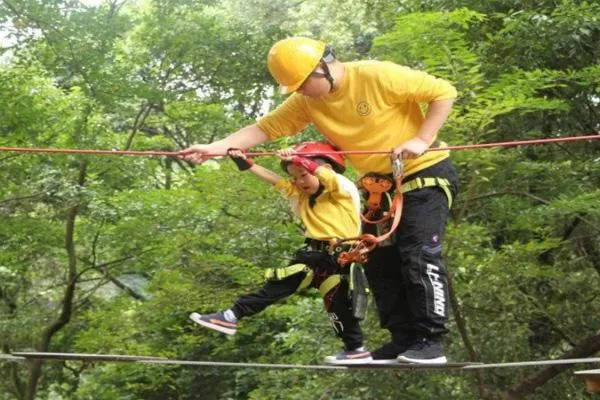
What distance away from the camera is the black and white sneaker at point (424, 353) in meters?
3.30

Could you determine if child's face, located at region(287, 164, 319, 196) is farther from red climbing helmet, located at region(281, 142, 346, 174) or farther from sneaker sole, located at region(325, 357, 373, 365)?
sneaker sole, located at region(325, 357, 373, 365)

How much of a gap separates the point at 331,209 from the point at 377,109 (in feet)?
1.53

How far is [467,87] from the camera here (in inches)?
227

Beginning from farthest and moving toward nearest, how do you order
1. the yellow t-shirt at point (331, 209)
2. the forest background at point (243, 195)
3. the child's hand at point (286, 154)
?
1. the forest background at point (243, 195)
2. the yellow t-shirt at point (331, 209)
3. the child's hand at point (286, 154)

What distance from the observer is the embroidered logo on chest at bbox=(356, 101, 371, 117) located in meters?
3.24

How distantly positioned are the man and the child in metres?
0.10

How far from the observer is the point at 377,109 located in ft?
10.6

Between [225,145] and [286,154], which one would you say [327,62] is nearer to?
[286,154]

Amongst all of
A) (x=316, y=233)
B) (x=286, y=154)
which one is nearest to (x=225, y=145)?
(x=286, y=154)

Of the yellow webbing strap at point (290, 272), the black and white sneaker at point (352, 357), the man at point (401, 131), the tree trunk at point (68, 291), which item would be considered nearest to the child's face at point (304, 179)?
the man at point (401, 131)

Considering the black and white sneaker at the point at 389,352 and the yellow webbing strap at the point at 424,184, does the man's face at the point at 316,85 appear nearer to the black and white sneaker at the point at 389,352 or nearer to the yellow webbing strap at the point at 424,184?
the yellow webbing strap at the point at 424,184

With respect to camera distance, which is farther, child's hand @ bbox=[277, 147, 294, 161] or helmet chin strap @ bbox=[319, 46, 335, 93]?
child's hand @ bbox=[277, 147, 294, 161]

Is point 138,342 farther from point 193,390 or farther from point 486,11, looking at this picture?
point 486,11

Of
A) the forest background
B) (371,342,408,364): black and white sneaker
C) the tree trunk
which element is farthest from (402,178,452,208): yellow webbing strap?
the tree trunk
